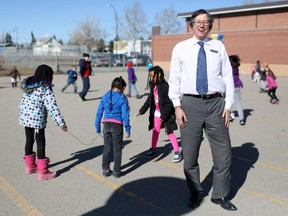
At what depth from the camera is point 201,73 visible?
3.71 meters

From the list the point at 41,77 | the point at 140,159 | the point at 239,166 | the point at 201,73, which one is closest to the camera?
the point at 201,73

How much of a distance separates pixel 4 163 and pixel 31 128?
1.22 meters

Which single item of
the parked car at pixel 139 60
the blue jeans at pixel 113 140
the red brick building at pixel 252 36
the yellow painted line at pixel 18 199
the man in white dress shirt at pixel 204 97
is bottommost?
the yellow painted line at pixel 18 199

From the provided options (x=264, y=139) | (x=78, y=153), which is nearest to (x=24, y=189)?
(x=78, y=153)

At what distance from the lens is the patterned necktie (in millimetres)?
3691

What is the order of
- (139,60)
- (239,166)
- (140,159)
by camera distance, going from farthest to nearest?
(139,60)
(140,159)
(239,166)

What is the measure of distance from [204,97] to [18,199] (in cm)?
269

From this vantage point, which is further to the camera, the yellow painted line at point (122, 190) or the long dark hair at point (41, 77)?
the long dark hair at point (41, 77)

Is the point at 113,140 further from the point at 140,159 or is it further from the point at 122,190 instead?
the point at 140,159

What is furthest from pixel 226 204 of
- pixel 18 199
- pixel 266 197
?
pixel 18 199

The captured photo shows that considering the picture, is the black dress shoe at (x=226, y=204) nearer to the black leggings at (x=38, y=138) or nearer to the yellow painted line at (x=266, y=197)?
the yellow painted line at (x=266, y=197)

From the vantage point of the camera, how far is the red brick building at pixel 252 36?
3209 cm

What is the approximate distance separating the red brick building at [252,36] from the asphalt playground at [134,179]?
2594cm

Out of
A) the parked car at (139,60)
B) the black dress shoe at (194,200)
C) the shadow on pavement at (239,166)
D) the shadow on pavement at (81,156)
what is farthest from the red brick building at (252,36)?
the black dress shoe at (194,200)
